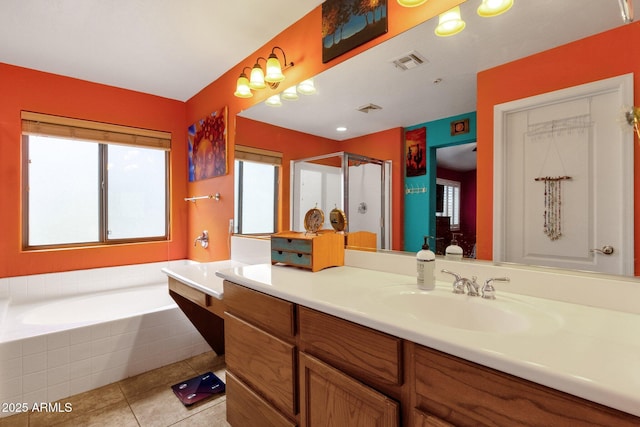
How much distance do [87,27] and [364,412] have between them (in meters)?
2.68

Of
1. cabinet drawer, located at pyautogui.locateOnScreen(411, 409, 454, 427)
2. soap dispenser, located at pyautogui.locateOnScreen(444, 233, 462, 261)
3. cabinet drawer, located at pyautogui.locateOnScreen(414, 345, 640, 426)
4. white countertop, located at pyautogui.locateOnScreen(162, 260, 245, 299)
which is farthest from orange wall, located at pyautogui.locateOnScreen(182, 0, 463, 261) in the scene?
cabinet drawer, located at pyautogui.locateOnScreen(411, 409, 454, 427)

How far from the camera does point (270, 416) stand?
118 cm

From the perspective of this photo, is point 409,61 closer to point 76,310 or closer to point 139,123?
point 139,123

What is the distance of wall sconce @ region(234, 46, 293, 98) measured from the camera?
1.93m

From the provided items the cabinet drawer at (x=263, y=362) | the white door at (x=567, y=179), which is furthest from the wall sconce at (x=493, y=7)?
the cabinet drawer at (x=263, y=362)

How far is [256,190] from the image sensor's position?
7.76ft

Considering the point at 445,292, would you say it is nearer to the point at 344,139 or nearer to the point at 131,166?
the point at 344,139

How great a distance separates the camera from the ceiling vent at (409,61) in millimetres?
1303

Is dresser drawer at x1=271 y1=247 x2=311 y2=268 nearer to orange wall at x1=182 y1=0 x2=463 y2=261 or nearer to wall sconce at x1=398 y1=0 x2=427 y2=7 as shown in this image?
orange wall at x1=182 y1=0 x2=463 y2=261

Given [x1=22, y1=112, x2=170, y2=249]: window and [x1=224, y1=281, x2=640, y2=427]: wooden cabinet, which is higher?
[x1=22, y1=112, x2=170, y2=249]: window

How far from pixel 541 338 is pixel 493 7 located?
112 centimetres

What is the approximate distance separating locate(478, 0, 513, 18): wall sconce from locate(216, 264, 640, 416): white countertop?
100 centimetres

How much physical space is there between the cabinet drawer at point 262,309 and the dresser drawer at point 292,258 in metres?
0.28

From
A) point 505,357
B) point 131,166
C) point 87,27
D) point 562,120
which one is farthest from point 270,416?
point 131,166
